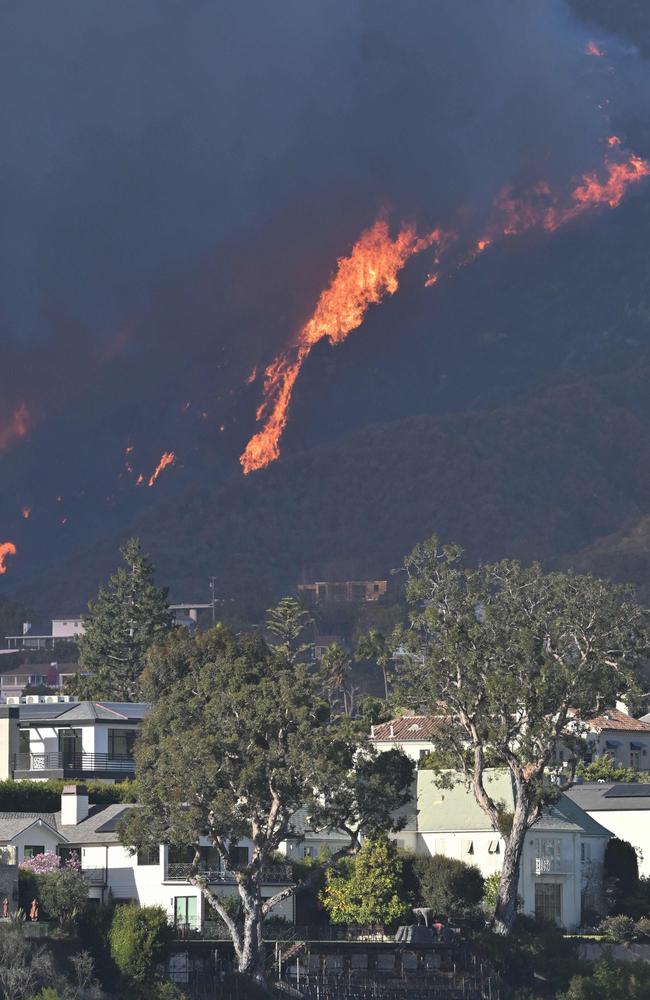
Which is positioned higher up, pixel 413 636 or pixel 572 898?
pixel 413 636

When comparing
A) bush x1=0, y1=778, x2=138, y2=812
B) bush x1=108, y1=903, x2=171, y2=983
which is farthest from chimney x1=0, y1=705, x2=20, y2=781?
bush x1=108, y1=903, x2=171, y2=983

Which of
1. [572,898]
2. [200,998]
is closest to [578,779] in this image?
[572,898]

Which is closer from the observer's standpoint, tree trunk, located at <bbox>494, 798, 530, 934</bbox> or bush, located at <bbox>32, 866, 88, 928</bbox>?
bush, located at <bbox>32, 866, 88, 928</bbox>

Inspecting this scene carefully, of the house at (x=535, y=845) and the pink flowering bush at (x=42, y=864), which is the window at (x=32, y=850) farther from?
the house at (x=535, y=845)

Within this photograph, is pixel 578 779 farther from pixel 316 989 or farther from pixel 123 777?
pixel 316 989

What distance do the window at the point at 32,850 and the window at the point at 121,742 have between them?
28594 millimetres

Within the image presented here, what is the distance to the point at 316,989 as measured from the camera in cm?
9275

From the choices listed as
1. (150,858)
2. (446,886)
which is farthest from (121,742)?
(446,886)

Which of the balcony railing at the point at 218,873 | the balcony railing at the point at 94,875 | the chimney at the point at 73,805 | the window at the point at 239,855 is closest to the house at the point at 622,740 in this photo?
the window at the point at 239,855

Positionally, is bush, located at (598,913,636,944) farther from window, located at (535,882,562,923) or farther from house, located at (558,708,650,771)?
house, located at (558,708,650,771)

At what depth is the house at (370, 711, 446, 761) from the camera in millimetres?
145250

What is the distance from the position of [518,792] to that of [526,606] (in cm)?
994

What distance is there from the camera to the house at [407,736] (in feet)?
477

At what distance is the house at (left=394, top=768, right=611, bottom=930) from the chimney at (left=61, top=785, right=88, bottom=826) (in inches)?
720
